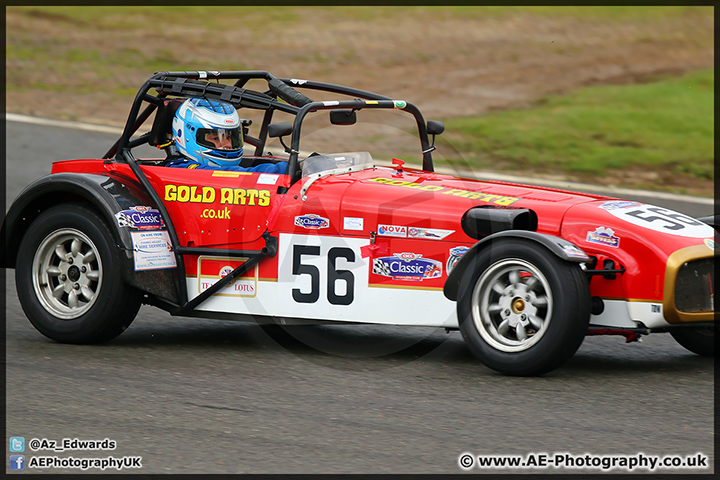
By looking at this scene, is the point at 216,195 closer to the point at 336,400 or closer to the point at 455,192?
the point at 455,192

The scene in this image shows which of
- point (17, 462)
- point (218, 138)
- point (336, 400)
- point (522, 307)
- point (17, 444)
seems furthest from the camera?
point (218, 138)

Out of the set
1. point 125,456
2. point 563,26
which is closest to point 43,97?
point 563,26

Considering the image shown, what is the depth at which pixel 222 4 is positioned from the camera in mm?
26078

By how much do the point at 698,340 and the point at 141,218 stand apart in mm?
3564

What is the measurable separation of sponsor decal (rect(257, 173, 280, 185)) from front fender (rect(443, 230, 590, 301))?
1.33 meters

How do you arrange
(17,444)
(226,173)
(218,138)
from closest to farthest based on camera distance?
(17,444) < (226,173) < (218,138)

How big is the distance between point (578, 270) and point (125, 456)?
8.33 ft

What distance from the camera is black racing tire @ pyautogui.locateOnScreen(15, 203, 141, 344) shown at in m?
6.42

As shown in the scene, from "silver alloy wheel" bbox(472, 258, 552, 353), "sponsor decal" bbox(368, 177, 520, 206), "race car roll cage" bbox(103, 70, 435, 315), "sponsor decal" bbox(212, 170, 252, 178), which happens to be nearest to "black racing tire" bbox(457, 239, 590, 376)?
"silver alloy wheel" bbox(472, 258, 552, 353)

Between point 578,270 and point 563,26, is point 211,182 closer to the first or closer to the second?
point 578,270

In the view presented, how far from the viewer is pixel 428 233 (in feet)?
19.7

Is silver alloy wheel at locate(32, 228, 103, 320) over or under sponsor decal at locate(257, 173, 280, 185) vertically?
under

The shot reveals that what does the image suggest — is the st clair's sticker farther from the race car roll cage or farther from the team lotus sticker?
the team lotus sticker
